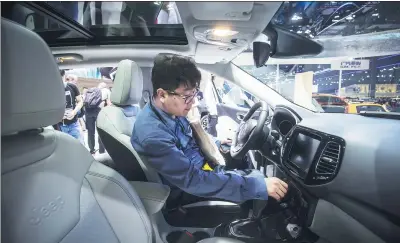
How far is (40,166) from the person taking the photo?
0.61 metres

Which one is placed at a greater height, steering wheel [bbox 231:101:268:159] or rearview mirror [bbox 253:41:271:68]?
rearview mirror [bbox 253:41:271:68]

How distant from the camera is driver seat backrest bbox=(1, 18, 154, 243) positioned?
20.5 inches

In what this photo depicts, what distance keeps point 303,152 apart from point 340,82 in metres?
1.20

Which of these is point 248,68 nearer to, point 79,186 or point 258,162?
point 258,162

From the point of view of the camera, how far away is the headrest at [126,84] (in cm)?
135

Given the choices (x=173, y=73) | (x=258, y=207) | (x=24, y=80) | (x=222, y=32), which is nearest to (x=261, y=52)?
(x=222, y=32)

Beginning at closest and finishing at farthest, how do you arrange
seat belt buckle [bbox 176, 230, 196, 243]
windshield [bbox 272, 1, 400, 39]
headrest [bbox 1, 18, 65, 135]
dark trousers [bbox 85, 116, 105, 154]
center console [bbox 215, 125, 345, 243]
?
1. headrest [bbox 1, 18, 65, 135]
2. center console [bbox 215, 125, 345, 243]
3. seat belt buckle [bbox 176, 230, 196, 243]
4. windshield [bbox 272, 1, 400, 39]
5. dark trousers [bbox 85, 116, 105, 154]

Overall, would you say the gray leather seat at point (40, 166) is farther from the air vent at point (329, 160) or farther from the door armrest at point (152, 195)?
the air vent at point (329, 160)

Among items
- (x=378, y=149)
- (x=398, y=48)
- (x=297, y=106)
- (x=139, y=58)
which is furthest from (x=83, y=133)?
(x=398, y=48)

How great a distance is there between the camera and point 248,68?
177 cm

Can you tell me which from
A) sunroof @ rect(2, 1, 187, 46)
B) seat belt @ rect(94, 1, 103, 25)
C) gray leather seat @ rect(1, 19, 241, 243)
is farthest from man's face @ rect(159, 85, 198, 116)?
seat belt @ rect(94, 1, 103, 25)

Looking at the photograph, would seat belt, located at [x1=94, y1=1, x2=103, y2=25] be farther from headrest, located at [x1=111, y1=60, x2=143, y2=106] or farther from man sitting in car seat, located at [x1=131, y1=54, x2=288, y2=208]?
man sitting in car seat, located at [x1=131, y1=54, x2=288, y2=208]

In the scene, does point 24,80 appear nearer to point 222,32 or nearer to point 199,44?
point 222,32

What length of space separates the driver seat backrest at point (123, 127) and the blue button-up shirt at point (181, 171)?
0.16 meters
